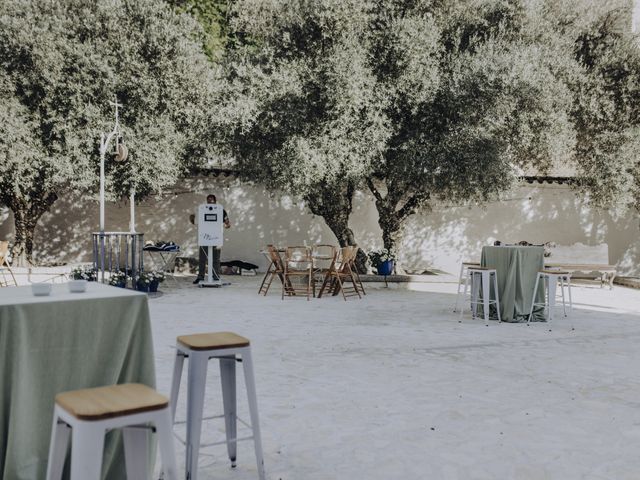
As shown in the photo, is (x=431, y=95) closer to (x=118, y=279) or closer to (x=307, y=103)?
(x=307, y=103)

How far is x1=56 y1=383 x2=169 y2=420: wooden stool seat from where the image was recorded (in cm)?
165

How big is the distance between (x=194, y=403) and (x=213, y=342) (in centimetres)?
26

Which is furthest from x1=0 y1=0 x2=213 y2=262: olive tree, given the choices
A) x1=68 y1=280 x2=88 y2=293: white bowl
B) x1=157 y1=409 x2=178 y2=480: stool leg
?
x1=157 y1=409 x2=178 y2=480: stool leg

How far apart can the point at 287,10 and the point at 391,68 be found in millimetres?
2273

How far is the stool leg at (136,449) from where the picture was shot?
1.84 m

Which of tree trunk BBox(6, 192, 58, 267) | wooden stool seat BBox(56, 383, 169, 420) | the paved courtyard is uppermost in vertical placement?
tree trunk BBox(6, 192, 58, 267)

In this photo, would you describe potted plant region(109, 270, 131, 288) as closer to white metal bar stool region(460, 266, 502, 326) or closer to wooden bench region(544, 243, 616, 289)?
white metal bar stool region(460, 266, 502, 326)

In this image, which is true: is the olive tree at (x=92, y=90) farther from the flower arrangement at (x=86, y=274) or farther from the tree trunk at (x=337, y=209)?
the tree trunk at (x=337, y=209)

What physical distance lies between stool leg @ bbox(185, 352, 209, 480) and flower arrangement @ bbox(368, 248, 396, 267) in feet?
29.4

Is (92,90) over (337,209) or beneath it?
over

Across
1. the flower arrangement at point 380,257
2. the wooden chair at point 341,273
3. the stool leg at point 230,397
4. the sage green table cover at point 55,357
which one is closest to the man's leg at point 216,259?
the wooden chair at point 341,273

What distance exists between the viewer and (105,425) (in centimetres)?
164

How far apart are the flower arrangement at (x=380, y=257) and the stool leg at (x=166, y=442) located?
956 centimetres

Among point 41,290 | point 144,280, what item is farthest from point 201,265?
point 41,290
